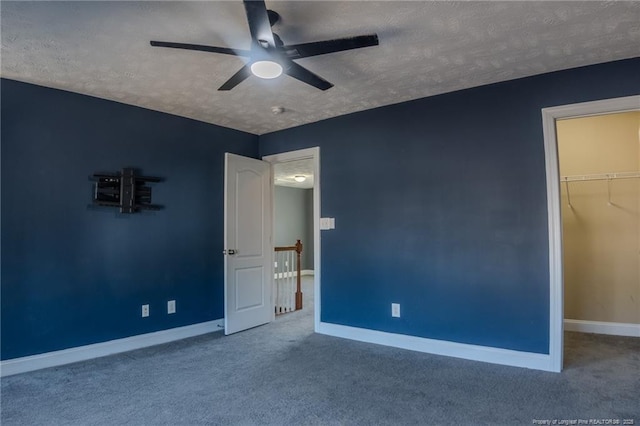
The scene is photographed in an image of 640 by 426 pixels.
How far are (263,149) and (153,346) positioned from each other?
2.62 m

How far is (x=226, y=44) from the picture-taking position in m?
2.46

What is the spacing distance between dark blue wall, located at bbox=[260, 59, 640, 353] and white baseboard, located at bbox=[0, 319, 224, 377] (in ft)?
4.75

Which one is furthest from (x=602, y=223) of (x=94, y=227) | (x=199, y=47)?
(x=94, y=227)

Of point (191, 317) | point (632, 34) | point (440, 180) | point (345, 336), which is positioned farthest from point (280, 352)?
point (632, 34)

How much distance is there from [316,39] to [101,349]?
326cm

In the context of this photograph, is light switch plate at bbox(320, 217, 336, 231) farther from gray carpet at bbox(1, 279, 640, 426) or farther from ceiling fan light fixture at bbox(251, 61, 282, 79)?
ceiling fan light fixture at bbox(251, 61, 282, 79)

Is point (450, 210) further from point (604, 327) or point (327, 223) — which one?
point (604, 327)

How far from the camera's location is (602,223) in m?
4.18

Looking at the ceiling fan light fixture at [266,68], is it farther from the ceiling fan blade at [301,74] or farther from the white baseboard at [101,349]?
the white baseboard at [101,349]

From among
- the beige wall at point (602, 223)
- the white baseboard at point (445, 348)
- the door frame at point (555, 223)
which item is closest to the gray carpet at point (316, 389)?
the white baseboard at point (445, 348)

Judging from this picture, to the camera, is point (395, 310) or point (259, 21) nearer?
point (259, 21)

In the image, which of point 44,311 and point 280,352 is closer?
point 44,311

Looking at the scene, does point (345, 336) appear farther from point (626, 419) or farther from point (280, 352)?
point (626, 419)

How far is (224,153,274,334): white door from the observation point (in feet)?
13.4
